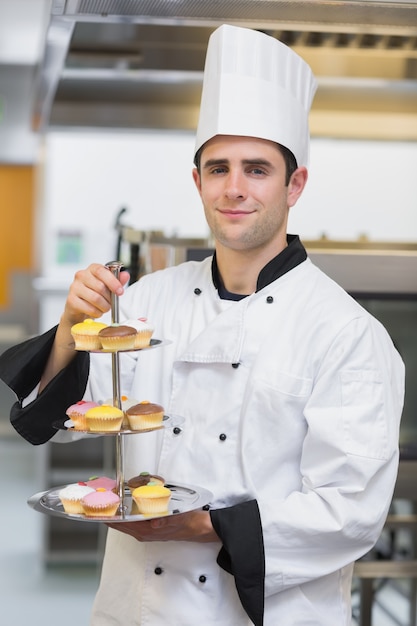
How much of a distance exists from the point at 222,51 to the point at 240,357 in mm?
538

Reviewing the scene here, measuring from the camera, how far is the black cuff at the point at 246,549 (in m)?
1.49

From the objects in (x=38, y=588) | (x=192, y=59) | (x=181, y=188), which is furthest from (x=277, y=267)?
(x=181, y=188)

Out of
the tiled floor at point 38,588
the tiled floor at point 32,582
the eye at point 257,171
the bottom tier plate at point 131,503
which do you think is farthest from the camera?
the tiled floor at point 32,582

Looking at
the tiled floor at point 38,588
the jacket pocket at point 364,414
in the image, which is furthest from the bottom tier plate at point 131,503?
the tiled floor at point 38,588

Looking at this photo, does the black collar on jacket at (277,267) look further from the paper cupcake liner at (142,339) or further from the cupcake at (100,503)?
the cupcake at (100,503)

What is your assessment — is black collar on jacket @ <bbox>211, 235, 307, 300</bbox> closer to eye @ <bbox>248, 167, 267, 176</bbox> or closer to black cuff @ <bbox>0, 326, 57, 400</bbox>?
eye @ <bbox>248, 167, 267, 176</bbox>

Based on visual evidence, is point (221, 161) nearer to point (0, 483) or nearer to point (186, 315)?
point (186, 315)

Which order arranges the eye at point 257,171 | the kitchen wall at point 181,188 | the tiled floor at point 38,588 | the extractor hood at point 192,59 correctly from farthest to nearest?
1. the kitchen wall at point 181,188
2. the tiled floor at point 38,588
3. the extractor hood at point 192,59
4. the eye at point 257,171

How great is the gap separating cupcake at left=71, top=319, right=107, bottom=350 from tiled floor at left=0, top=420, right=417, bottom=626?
7.32ft

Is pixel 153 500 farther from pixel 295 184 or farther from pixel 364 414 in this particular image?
pixel 295 184

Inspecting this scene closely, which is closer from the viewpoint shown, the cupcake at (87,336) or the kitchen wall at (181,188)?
the cupcake at (87,336)

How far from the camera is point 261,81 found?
168 cm

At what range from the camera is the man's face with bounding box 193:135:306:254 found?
158cm

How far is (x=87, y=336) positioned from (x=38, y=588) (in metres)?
2.95
